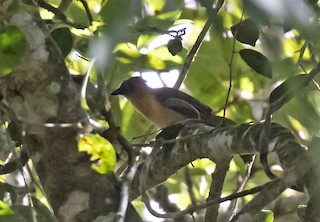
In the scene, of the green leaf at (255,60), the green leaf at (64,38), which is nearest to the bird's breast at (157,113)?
the green leaf at (64,38)

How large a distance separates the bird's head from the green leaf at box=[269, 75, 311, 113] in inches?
101

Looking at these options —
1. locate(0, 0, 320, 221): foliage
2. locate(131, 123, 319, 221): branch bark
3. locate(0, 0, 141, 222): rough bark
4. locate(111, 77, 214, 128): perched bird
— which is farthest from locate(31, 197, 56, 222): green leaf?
locate(111, 77, 214, 128): perched bird

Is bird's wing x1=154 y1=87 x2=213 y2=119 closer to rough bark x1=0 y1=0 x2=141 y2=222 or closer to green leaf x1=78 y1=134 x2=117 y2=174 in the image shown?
rough bark x1=0 y1=0 x2=141 y2=222

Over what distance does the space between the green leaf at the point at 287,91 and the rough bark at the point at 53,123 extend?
52cm

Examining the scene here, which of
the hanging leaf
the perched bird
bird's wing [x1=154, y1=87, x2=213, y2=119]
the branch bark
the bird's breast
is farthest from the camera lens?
the bird's breast

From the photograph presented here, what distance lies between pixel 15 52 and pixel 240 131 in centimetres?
75

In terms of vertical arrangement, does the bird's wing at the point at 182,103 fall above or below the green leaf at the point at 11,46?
below

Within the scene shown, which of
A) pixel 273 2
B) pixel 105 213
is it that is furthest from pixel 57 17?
pixel 273 2

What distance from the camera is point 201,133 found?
2.37 m

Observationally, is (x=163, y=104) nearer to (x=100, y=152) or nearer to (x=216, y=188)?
(x=216, y=188)

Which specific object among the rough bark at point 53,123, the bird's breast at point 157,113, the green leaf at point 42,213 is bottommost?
the bird's breast at point 157,113

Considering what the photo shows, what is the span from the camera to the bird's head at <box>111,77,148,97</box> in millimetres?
4487

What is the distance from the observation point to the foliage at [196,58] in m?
0.89

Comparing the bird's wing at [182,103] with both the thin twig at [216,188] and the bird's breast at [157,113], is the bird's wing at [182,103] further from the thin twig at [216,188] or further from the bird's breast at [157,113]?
the thin twig at [216,188]
